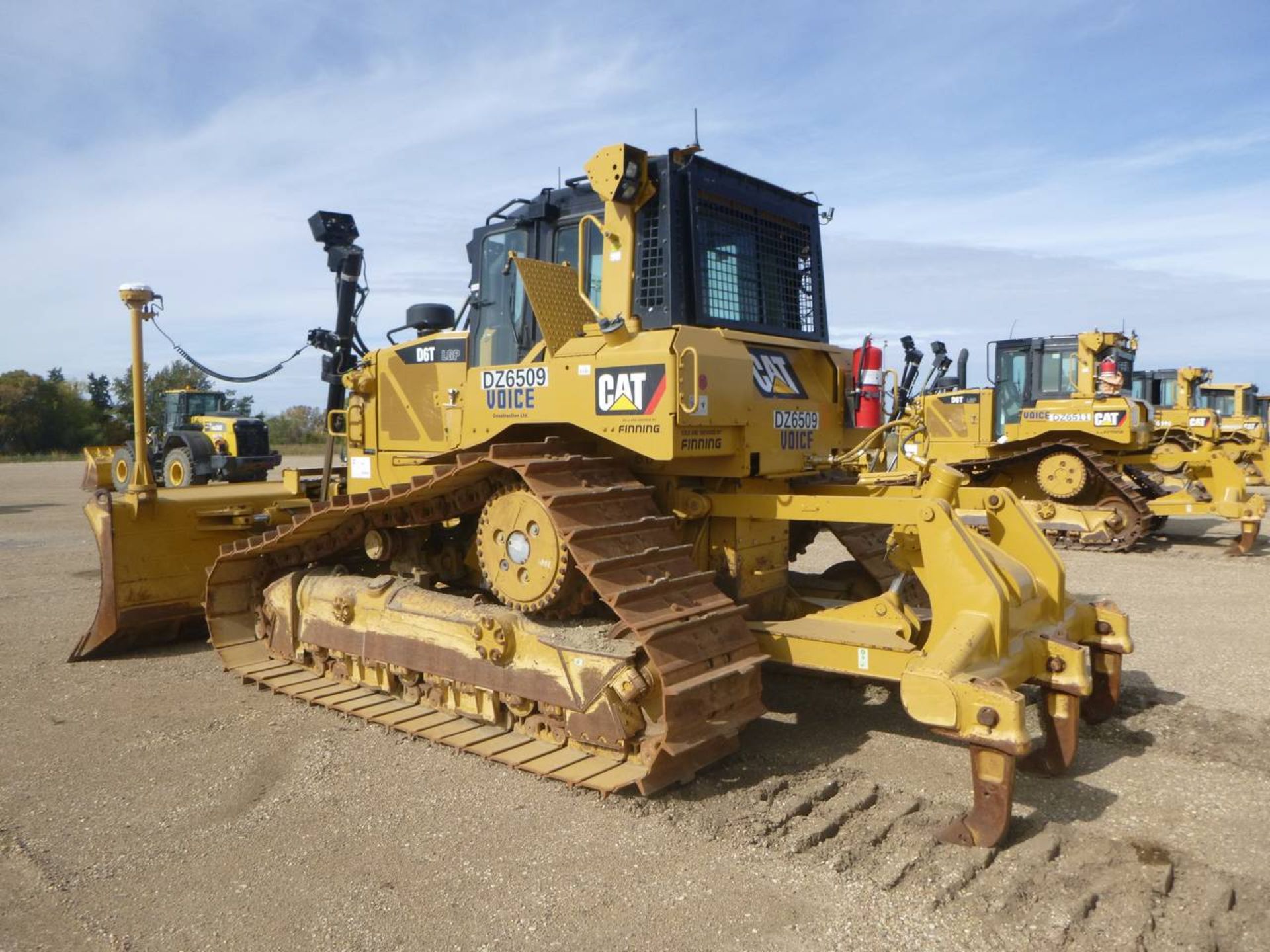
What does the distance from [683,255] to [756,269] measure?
818mm

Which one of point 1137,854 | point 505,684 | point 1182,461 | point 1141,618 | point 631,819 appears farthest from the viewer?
point 1182,461

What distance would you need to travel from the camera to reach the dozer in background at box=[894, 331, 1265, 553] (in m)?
13.8

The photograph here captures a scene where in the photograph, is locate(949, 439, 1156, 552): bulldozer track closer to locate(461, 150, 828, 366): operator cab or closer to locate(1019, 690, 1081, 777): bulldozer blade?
locate(461, 150, 828, 366): operator cab

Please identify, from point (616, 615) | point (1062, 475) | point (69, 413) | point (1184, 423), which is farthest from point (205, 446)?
point (69, 413)

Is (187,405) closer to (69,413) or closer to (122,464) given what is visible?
(122,464)

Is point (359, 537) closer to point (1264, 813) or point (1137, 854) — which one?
point (1137, 854)

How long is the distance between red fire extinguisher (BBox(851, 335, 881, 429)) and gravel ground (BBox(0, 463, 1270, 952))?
78.6 inches

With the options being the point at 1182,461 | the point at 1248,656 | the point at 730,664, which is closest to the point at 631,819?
the point at 730,664

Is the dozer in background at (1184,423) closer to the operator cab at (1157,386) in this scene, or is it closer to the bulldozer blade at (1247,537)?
the operator cab at (1157,386)

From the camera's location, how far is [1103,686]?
18.8 ft

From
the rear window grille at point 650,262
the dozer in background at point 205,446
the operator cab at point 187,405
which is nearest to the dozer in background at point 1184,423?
the rear window grille at point 650,262

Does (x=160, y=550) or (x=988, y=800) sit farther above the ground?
(x=160, y=550)

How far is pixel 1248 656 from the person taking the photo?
7602mm

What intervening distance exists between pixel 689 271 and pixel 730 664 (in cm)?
221
